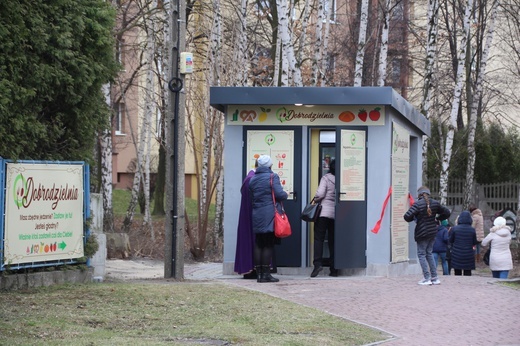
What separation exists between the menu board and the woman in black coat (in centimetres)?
417

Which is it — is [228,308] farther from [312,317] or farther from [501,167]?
[501,167]

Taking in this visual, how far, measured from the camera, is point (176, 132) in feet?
49.4

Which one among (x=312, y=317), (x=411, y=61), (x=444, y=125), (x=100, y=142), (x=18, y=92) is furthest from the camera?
Result: (x=411, y=61)

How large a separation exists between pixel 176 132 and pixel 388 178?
11.9 ft

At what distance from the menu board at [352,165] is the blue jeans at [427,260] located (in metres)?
1.34

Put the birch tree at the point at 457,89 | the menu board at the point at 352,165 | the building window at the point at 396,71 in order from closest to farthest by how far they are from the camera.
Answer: the menu board at the point at 352,165 → the birch tree at the point at 457,89 → the building window at the point at 396,71

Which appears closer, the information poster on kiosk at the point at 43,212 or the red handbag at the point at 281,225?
the information poster on kiosk at the point at 43,212

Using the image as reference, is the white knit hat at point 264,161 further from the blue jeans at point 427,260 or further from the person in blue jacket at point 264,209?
the blue jeans at point 427,260

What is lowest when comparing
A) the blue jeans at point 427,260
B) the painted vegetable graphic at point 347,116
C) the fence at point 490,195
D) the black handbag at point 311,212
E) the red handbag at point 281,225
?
the blue jeans at point 427,260

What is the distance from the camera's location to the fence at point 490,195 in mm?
32219

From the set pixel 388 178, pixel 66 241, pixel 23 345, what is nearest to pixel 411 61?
pixel 388 178

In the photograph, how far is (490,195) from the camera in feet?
108

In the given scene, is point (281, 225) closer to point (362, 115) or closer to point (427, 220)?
point (427, 220)

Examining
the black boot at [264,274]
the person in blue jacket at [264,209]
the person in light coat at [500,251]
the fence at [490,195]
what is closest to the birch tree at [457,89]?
the fence at [490,195]
